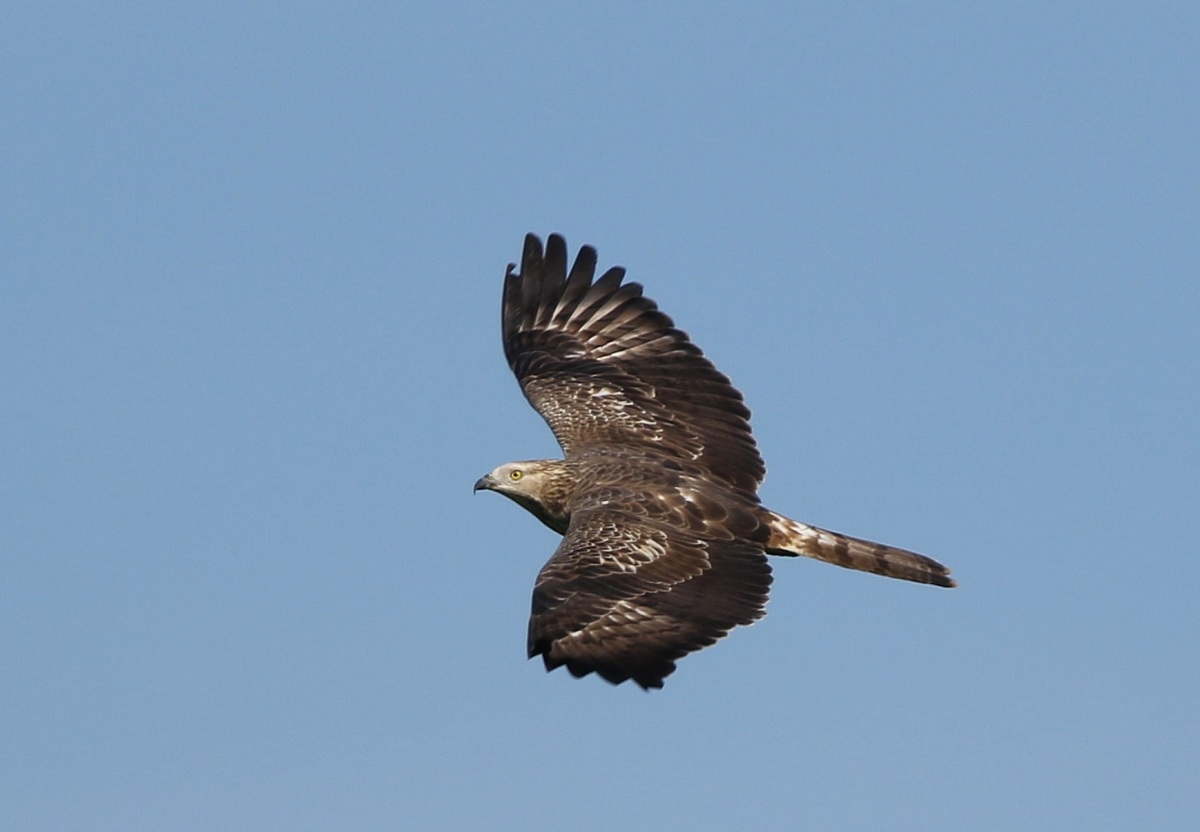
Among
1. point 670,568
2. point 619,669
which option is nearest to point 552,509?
point 670,568

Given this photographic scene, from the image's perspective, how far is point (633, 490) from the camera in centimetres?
1902

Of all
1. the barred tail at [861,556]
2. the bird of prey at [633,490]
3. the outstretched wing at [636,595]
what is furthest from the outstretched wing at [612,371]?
the outstretched wing at [636,595]

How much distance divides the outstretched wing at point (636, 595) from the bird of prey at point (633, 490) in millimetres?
17

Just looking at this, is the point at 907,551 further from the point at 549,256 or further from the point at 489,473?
the point at 549,256

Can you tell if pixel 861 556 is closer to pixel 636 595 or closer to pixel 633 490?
pixel 633 490

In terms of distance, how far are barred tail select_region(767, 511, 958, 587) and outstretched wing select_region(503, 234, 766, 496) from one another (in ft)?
2.64

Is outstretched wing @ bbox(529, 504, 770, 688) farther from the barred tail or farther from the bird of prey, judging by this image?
the barred tail

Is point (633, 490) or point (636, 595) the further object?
point (633, 490)

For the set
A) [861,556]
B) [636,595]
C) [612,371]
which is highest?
[612,371]

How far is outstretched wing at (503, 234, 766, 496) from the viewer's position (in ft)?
66.8

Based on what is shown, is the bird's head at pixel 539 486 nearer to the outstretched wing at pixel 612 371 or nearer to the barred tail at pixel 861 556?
the outstretched wing at pixel 612 371

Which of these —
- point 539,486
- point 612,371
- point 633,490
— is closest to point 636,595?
point 633,490

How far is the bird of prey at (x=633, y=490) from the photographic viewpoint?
55.8ft

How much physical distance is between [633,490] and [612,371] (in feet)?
8.77
